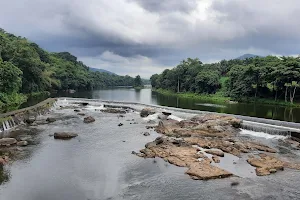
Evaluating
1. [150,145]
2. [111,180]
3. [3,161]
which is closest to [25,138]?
[3,161]

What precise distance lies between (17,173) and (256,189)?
13.0 metres

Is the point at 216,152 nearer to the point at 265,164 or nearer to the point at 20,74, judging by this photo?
the point at 265,164

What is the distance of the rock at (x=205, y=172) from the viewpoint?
1530cm

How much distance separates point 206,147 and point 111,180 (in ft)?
29.8

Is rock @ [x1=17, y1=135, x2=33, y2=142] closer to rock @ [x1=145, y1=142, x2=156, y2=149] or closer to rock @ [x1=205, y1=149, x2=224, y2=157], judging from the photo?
rock @ [x1=145, y1=142, x2=156, y2=149]

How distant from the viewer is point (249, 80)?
56812mm

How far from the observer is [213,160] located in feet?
59.7

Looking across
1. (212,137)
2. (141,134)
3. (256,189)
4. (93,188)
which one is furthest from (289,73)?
(93,188)

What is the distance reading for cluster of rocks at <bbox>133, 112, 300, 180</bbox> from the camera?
1658 cm

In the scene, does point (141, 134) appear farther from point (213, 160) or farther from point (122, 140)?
point (213, 160)

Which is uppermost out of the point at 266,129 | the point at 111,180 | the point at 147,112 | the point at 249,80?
the point at 249,80

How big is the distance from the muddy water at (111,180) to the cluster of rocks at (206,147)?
2.44 ft

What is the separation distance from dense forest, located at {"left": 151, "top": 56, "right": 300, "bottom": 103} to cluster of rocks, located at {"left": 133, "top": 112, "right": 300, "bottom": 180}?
26723 millimetres

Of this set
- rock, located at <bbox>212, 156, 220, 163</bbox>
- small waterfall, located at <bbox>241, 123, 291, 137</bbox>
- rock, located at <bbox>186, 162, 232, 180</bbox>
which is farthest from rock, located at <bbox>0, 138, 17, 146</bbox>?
small waterfall, located at <bbox>241, 123, 291, 137</bbox>
